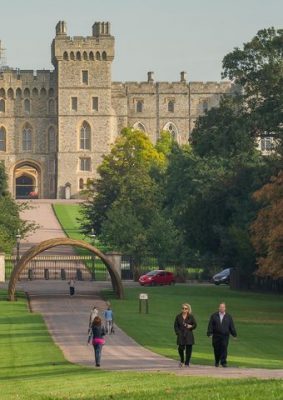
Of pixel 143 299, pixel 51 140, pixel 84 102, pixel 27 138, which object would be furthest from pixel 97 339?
pixel 27 138

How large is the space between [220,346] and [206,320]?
19251 mm

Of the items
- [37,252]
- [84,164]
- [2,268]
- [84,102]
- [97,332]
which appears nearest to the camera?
[97,332]

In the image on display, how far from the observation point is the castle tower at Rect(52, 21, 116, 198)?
153625 mm

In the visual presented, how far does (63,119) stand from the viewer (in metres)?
154

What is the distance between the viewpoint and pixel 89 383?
29.5 meters

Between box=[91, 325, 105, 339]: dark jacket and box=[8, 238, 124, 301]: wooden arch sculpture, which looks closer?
box=[91, 325, 105, 339]: dark jacket

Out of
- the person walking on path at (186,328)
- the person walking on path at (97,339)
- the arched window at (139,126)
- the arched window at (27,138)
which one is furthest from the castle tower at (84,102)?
the person walking on path at (186,328)

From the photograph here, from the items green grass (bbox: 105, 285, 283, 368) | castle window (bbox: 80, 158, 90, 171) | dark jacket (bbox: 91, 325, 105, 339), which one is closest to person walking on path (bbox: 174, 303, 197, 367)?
green grass (bbox: 105, 285, 283, 368)

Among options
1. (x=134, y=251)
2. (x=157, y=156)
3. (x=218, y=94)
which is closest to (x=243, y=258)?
(x=134, y=251)

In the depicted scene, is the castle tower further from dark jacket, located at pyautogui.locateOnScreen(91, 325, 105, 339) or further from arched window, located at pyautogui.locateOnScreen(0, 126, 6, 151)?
dark jacket, located at pyautogui.locateOnScreen(91, 325, 105, 339)

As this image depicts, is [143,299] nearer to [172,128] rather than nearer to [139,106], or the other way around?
[139,106]

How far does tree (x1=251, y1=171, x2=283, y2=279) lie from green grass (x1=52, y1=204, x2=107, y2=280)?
22190mm

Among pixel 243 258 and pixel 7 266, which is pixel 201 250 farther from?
pixel 7 266

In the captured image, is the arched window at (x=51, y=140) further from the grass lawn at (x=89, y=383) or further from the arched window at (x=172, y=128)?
the grass lawn at (x=89, y=383)
